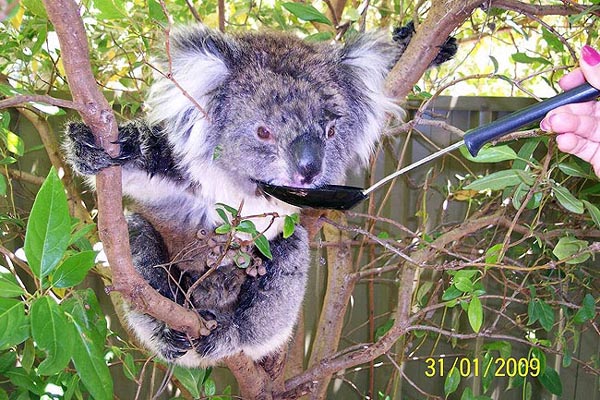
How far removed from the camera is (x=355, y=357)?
73.8 inches

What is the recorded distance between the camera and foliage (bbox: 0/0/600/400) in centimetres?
107

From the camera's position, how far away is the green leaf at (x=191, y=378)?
179 centimetres

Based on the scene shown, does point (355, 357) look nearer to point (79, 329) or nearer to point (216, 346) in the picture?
point (216, 346)

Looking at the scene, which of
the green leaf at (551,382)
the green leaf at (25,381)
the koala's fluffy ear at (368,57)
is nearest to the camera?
the green leaf at (25,381)

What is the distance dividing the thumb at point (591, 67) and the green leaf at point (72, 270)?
100 centimetres

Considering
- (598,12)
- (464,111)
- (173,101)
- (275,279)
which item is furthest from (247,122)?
(464,111)

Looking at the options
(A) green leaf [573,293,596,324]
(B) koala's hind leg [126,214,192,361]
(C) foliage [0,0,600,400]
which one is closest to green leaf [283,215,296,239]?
(C) foliage [0,0,600,400]

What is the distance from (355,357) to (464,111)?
5.43 feet

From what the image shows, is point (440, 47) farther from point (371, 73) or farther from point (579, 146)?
point (579, 146)

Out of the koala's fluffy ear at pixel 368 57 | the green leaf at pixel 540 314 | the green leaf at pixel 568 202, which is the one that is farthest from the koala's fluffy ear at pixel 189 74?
the green leaf at pixel 540 314

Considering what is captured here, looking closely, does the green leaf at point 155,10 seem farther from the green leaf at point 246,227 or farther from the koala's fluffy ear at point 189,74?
the green leaf at point 246,227

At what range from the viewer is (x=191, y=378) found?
182 centimetres

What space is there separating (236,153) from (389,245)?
47 centimetres

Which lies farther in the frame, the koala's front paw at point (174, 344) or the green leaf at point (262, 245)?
the koala's front paw at point (174, 344)
